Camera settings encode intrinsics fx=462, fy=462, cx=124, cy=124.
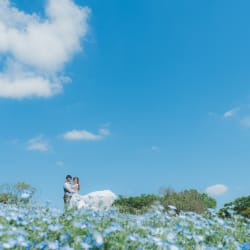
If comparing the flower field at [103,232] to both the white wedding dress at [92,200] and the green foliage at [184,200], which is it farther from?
the green foliage at [184,200]

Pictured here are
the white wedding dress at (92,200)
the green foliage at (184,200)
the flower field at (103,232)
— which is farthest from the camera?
the green foliage at (184,200)

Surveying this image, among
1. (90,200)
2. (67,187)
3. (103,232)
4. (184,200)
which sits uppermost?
(184,200)

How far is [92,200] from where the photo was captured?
7730 mm

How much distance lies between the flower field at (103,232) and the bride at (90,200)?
373 mm

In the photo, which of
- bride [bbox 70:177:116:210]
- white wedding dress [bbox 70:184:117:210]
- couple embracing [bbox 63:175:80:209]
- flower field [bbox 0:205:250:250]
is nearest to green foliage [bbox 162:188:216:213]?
white wedding dress [bbox 70:184:117:210]

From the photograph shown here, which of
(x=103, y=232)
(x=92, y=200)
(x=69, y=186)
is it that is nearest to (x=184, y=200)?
(x=69, y=186)

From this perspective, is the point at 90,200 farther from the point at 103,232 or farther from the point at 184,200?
the point at 184,200

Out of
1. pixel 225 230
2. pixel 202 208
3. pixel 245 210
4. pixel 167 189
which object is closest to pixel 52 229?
pixel 225 230

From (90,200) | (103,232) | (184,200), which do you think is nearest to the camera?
(103,232)

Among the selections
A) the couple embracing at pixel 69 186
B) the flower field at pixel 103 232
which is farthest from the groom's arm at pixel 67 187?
the flower field at pixel 103 232

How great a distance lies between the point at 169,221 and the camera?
6.61 m

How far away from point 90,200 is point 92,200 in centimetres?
9

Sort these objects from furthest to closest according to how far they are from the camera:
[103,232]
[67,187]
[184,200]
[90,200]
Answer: [184,200] < [67,187] < [90,200] < [103,232]

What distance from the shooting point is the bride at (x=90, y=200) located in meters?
7.09
